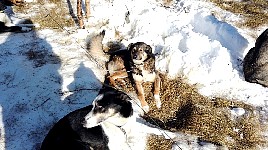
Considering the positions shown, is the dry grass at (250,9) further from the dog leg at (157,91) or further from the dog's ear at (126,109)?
the dog's ear at (126,109)

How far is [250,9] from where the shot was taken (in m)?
10.2

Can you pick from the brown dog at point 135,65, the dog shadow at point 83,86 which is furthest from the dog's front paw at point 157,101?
the dog shadow at point 83,86

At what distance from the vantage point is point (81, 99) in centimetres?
689

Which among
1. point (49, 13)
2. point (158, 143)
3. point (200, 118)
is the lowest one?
point (158, 143)

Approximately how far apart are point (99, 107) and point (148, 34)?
4.25m

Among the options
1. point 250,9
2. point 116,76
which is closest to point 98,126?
point 116,76

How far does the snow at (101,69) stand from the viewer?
663 centimetres

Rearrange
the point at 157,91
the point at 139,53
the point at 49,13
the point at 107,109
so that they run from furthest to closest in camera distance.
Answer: the point at 49,13, the point at 157,91, the point at 139,53, the point at 107,109

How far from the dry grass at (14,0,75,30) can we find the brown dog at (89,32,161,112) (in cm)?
167

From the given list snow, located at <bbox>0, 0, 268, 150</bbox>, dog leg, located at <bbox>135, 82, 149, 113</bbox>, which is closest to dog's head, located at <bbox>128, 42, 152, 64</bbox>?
dog leg, located at <bbox>135, 82, 149, 113</bbox>

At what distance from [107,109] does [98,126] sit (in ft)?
1.39

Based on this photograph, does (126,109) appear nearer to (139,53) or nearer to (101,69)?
(139,53)

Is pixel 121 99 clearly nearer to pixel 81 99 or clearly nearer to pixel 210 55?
pixel 81 99

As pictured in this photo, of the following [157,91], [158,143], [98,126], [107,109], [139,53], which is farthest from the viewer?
[157,91]
